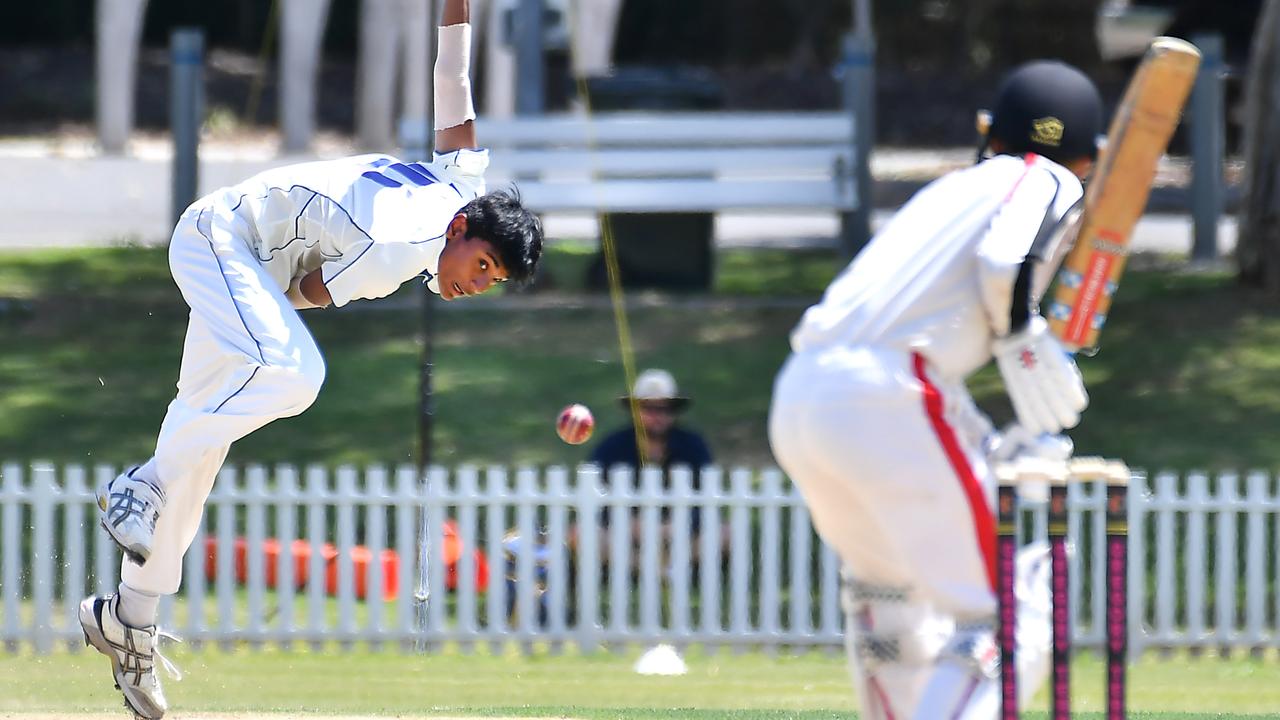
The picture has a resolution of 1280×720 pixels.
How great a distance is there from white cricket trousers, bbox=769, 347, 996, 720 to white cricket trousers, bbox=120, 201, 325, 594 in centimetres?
151

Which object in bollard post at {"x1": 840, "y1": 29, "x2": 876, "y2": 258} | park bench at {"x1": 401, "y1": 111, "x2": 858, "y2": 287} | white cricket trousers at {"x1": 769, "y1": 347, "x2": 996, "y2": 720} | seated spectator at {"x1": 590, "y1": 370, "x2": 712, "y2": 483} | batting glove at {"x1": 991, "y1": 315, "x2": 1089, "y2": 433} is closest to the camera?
white cricket trousers at {"x1": 769, "y1": 347, "x2": 996, "y2": 720}

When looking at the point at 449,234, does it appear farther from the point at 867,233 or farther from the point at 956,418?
the point at 867,233

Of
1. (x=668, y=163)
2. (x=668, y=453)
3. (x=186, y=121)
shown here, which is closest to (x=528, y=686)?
(x=668, y=453)

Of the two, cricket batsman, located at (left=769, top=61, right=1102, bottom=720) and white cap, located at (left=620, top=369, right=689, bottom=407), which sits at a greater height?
cricket batsman, located at (left=769, top=61, right=1102, bottom=720)

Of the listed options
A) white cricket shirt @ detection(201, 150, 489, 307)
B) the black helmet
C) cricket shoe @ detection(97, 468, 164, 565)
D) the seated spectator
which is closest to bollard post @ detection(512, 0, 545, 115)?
the seated spectator

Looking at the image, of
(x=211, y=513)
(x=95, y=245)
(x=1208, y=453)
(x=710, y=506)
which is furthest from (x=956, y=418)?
(x=95, y=245)

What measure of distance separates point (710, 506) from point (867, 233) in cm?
565

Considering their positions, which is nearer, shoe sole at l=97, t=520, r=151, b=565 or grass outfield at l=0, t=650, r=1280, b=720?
shoe sole at l=97, t=520, r=151, b=565

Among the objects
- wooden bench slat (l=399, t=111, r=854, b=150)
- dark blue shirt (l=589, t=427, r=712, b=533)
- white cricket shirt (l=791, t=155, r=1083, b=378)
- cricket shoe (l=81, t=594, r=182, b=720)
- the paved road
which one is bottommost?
the paved road

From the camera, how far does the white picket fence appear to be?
9711 millimetres

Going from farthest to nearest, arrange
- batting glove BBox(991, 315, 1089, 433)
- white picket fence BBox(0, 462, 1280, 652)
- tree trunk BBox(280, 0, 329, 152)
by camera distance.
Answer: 1. tree trunk BBox(280, 0, 329, 152)
2. white picket fence BBox(0, 462, 1280, 652)
3. batting glove BBox(991, 315, 1089, 433)

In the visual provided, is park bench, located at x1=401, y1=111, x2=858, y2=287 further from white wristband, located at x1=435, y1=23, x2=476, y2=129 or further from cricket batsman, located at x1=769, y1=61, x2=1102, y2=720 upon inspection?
cricket batsman, located at x1=769, y1=61, x2=1102, y2=720

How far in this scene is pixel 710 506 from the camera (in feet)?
32.1

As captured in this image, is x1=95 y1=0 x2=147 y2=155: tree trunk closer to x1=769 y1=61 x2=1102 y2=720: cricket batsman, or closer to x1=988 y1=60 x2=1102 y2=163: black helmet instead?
x1=988 y1=60 x2=1102 y2=163: black helmet
